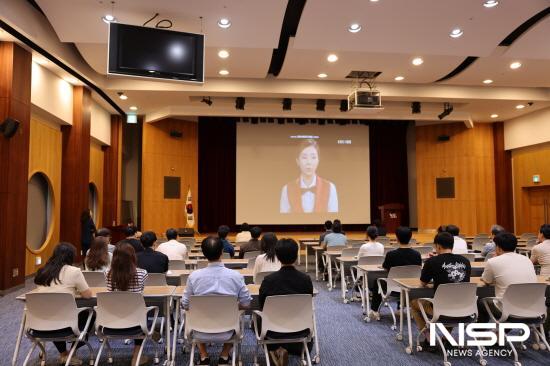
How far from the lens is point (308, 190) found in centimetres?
1392

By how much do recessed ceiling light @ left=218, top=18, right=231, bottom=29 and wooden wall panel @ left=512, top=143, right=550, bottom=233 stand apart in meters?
11.4

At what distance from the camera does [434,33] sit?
7.43 m

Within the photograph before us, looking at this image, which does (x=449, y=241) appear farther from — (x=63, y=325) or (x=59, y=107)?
(x=59, y=107)

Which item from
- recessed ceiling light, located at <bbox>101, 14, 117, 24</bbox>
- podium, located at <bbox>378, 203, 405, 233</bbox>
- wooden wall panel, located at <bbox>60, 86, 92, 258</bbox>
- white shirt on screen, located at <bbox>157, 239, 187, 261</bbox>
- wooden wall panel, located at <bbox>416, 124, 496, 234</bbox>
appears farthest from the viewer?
wooden wall panel, located at <bbox>416, 124, 496, 234</bbox>

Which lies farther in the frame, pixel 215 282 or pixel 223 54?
pixel 223 54

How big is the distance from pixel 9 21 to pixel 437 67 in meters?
8.79

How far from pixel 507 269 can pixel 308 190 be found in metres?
10.3

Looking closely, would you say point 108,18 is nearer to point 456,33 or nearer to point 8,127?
point 8,127

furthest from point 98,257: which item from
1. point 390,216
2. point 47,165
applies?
point 390,216

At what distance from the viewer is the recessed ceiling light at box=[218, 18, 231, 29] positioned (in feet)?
22.7

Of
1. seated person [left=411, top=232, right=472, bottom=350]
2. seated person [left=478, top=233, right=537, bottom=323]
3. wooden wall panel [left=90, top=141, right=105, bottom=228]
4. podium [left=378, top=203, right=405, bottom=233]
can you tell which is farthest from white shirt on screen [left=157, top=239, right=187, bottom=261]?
podium [left=378, top=203, right=405, bottom=233]

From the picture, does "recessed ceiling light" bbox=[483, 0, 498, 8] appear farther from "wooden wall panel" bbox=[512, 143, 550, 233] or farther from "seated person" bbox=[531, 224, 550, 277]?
"wooden wall panel" bbox=[512, 143, 550, 233]

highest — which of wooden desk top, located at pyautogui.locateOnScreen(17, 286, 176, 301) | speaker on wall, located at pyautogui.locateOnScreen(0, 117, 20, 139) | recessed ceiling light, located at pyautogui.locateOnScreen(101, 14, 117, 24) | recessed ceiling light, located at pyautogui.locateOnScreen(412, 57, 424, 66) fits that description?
recessed ceiling light, located at pyautogui.locateOnScreen(412, 57, 424, 66)

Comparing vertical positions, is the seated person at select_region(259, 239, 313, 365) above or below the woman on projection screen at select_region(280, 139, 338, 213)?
below
